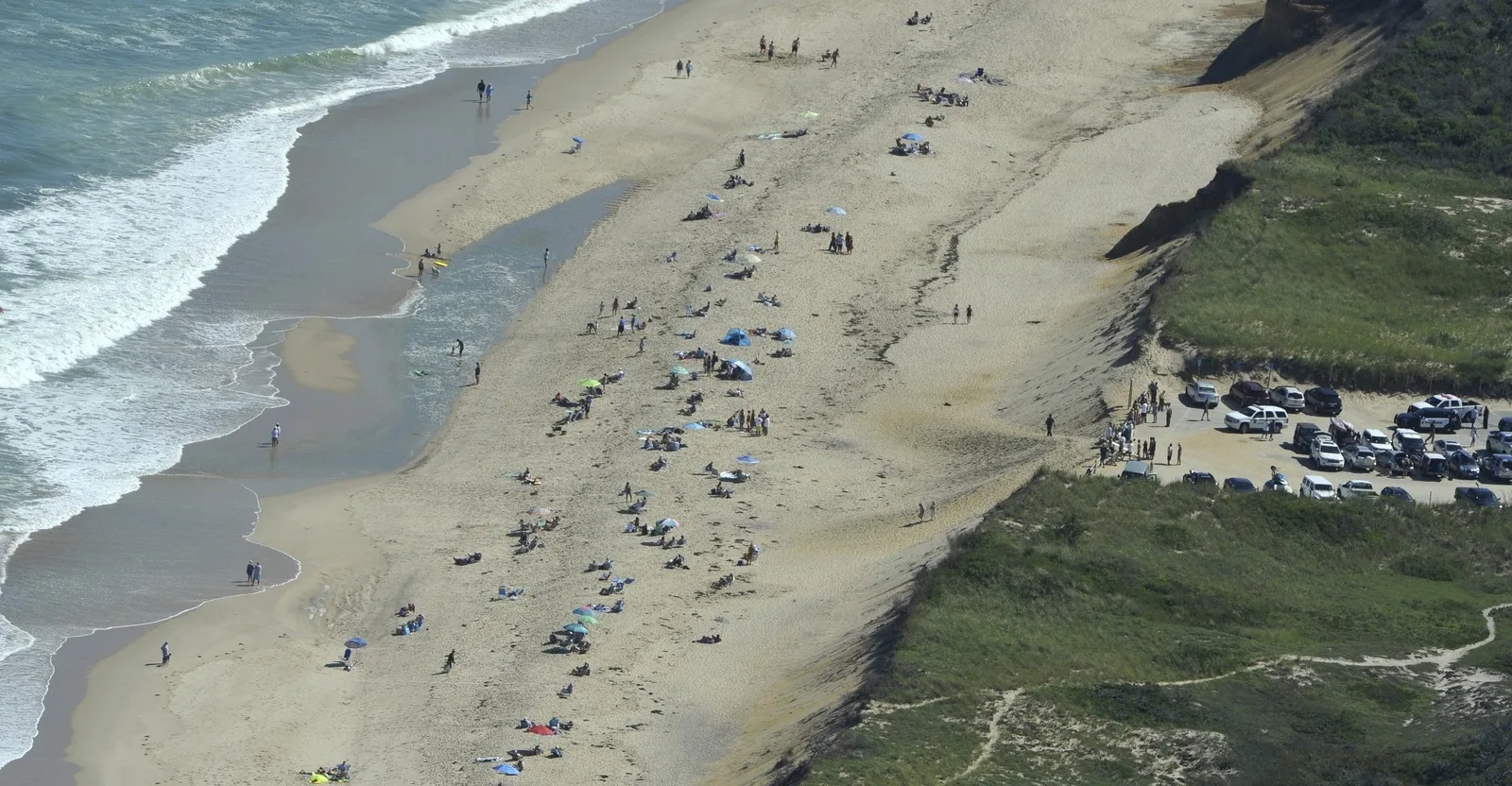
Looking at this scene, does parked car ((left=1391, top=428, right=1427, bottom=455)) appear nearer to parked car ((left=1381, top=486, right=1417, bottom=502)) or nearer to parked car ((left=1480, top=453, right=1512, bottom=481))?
parked car ((left=1480, top=453, right=1512, bottom=481))

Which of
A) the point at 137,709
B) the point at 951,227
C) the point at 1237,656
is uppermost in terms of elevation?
the point at 951,227

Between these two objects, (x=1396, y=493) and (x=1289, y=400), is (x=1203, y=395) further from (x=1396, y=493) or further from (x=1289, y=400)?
(x=1396, y=493)

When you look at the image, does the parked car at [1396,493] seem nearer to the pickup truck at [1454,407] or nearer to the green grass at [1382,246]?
the pickup truck at [1454,407]

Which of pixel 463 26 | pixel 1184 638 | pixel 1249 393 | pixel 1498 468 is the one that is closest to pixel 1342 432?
pixel 1249 393


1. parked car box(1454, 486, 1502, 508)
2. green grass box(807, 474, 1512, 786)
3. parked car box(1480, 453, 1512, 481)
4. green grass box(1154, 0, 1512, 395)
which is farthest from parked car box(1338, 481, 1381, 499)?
green grass box(1154, 0, 1512, 395)

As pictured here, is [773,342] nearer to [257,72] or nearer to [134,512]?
[134,512]

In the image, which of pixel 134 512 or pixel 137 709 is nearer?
pixel 137 709

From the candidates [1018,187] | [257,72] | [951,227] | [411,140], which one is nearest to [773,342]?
[951,227]
